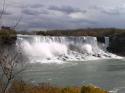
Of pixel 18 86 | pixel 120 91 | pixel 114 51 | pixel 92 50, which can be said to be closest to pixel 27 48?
pixel 92 50

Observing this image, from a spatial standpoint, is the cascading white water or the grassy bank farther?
the cascading white water

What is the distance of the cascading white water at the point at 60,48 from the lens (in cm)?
4494

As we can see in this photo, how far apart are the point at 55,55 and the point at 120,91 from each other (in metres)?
29.9

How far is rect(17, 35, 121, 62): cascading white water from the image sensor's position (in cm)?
4494

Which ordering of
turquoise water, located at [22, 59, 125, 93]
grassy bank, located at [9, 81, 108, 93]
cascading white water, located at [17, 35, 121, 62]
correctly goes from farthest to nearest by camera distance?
cascading white water, located at [17, 35, 121, 62] < turquoise water, located at [22, 59, 125, 93] < grassy bank, located at [9, 81, 108, 93]

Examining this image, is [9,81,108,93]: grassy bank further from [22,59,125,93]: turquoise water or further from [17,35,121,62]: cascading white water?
[17,35,121,62]: cascading white water

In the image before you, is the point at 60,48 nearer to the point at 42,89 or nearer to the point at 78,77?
the point at 78,77

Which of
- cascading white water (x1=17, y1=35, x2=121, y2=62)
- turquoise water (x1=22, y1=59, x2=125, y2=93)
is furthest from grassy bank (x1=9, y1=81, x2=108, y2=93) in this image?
cascading white water (x1=17, y1=35, x2=121, y2=62)

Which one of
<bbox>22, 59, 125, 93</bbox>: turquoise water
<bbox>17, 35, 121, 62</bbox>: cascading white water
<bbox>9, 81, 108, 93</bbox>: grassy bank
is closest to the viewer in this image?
<bbox>9, 81, 108, 93</bbox>: grassy bank

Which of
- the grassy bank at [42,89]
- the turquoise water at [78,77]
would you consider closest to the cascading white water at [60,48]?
the turquoise water at [78,77]

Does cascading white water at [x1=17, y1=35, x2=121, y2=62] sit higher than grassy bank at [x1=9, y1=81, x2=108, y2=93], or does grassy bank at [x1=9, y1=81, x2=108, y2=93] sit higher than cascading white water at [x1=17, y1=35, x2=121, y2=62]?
grassy bank at [x1=9, y1=81, x2=108, y2=93]

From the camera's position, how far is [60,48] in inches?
1937

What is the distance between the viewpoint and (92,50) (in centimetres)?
5306

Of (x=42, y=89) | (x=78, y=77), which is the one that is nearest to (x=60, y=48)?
(x=78, y=77)
